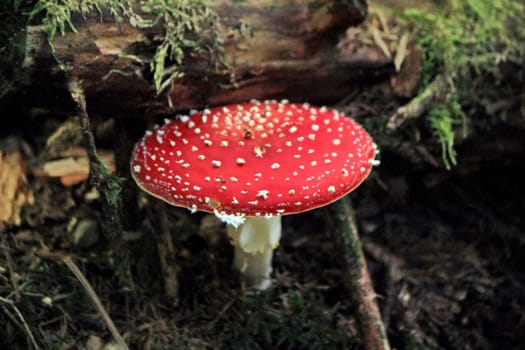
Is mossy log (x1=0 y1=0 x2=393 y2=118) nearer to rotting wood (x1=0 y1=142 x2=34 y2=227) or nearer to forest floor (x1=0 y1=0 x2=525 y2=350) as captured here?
forest floor (x1=0 y1=0 x2=525 y2=350)

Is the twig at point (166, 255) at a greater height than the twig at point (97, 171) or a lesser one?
lesser

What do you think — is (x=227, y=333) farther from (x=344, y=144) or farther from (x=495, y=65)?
(x=495, y=65)

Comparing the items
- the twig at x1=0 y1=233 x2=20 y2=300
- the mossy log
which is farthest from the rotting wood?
the mossy log

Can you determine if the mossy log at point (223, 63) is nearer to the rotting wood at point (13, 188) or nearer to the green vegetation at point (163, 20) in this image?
the green vegetation at point (163, 20)

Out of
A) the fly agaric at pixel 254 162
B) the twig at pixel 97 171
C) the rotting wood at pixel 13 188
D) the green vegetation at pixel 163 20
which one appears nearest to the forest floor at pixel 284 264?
the rotting wood at pixel 13 188

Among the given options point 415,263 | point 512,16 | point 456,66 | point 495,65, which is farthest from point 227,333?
point 512,16
